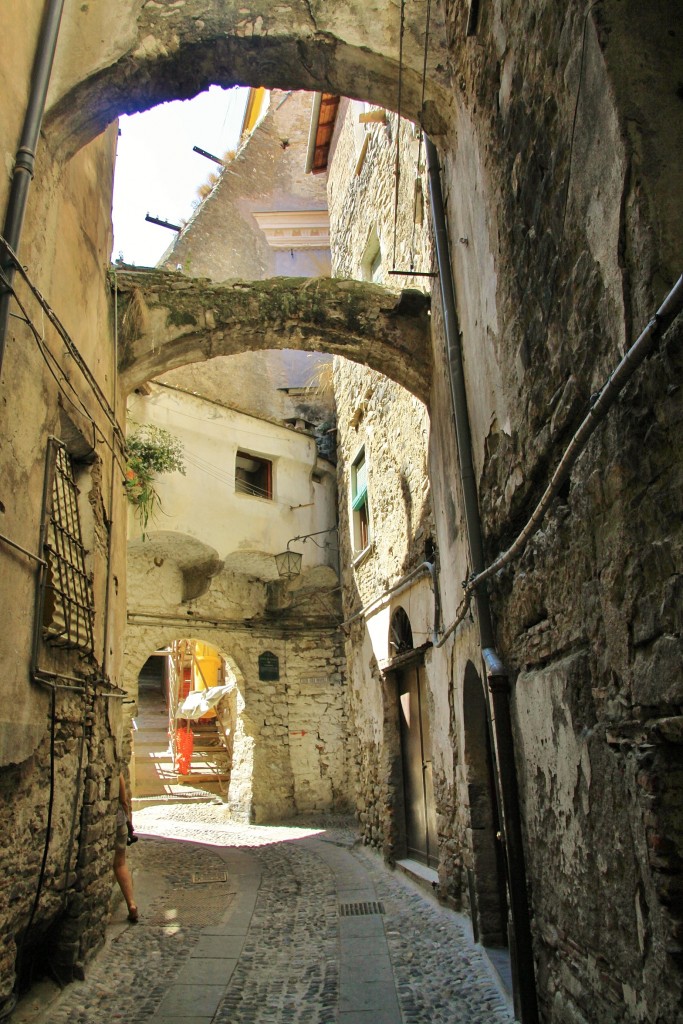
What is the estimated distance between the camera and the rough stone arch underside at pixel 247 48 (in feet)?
16.8

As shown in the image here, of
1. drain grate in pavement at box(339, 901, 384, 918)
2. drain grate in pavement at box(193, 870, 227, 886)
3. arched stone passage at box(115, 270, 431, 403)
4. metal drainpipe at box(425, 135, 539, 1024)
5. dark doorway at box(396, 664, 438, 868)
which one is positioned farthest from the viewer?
drain grate in pavement at box(193, 870, 227, 886)

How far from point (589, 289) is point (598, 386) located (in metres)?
0.35

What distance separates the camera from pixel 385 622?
356 inches

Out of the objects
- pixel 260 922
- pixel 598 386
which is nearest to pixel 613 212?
pixel 598 386

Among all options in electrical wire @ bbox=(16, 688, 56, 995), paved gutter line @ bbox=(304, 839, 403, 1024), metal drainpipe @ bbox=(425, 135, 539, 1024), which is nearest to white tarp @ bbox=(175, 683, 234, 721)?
paved gutter line @ bbox=(304, 839, 403, 1024)

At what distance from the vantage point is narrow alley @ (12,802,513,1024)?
4.18 metres

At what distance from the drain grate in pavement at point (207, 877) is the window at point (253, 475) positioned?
239 inches

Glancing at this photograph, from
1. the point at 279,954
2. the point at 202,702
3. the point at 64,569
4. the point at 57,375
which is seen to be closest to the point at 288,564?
the point at 202,702

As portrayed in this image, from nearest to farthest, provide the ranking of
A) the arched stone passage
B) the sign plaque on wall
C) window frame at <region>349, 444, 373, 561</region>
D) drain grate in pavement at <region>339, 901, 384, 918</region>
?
drain grate in pavement at <region>339, 901, 384, 918</region> → the arched stone passage → window frame at <region>349, 444, 373, 561</region> → the sign plaque on wall

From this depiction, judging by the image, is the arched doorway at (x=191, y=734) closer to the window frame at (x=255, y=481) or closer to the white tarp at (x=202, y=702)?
the white tarp at (x=202, y=702)

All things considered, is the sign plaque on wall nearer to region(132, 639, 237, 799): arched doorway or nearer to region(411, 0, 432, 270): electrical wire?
region(132, 639, 237, 799): arched doorway

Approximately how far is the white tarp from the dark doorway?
662 centimetres

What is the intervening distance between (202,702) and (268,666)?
11.2 ft

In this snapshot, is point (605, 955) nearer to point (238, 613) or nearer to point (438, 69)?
point (438, 69)
